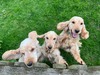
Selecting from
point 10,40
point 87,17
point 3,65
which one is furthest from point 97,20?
point 3,65

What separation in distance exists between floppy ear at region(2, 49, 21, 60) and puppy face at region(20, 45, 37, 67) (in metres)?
0.10

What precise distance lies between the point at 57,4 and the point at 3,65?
1.82 m

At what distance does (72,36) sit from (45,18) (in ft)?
3.45

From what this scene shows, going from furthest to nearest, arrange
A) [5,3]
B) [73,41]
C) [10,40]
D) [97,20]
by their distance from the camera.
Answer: [5,3] < [97,20] < [10,40] < [73,41]

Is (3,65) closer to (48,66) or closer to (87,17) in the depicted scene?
(48,66)

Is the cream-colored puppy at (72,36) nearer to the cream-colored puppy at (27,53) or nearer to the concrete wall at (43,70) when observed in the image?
the concrete wall at (43,70)

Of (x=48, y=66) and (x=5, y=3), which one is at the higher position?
(x=5, y=3)

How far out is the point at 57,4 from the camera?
6.02 m

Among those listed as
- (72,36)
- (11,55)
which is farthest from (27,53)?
(72,36)

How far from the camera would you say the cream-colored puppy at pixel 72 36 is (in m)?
4.74

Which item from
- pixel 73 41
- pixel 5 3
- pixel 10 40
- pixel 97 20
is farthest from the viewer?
pixel 5 3

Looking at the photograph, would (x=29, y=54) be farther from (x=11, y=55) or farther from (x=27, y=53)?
(x=11, y=55)

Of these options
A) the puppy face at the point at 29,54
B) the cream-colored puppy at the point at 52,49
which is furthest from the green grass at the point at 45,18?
the puppy face at the point at 29,54

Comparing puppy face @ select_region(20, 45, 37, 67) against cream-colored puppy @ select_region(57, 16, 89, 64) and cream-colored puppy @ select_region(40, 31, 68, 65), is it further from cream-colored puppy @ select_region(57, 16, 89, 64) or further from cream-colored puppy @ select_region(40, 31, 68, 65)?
cream-colored puppy @ select_region(57, 16, 89, 64)
